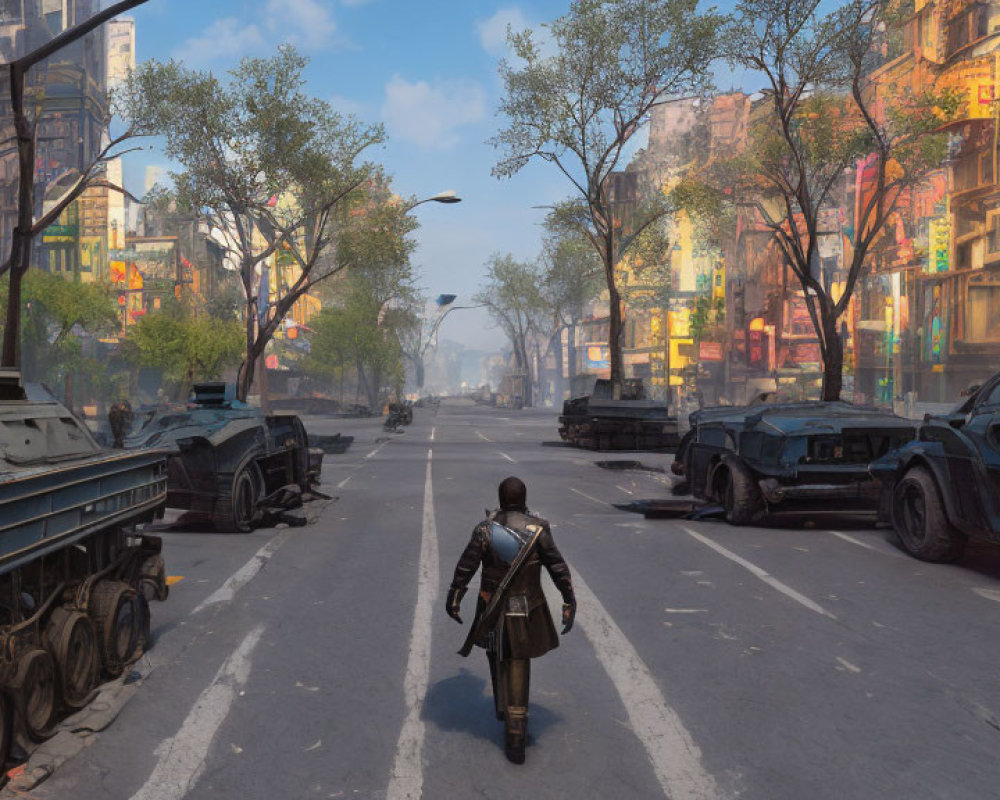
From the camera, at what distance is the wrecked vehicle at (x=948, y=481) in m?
8.57

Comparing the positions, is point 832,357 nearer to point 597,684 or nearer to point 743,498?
point 743,498

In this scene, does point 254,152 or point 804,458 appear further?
point 254,152

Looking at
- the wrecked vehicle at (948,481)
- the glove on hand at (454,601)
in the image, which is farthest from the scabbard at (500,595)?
the wrecked vehicle at (948,481)

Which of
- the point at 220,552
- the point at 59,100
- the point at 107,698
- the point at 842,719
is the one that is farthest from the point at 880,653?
the point at 59,100

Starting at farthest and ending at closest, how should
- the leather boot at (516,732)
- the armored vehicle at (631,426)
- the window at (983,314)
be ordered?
the window at (983,314), the armored vehicle at (631,426), the leather boot at (516,732)

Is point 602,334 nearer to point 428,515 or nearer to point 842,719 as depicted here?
point 428,515

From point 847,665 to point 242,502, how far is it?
8.62 meters

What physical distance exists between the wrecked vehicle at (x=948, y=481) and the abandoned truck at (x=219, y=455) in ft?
27.1

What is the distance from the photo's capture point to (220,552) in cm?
1053

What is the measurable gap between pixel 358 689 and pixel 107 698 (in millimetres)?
1489

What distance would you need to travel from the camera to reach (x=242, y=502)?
12.2 meters

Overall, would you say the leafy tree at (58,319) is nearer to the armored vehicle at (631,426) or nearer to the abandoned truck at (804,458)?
the armored vehicle at (631,426)

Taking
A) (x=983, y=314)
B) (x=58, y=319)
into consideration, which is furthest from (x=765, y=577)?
(x=58, y=319)

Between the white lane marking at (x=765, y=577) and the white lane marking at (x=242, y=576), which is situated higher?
the white lane marking at (x=765, y=577)
